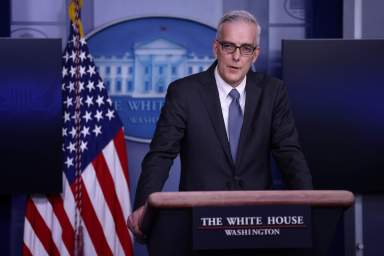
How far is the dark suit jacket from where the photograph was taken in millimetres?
1818

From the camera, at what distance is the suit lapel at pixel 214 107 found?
1.81 meters

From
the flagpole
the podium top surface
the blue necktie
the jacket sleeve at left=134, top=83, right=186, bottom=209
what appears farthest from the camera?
the flagpole

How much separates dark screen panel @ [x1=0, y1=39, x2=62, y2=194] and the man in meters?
1.88

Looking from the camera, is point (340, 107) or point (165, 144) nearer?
point (165, 144)

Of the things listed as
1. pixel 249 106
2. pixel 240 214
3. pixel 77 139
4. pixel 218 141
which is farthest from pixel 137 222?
pixel 77 139

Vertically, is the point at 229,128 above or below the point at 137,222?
above

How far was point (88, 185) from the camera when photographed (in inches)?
149

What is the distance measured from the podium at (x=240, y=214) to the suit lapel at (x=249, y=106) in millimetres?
478

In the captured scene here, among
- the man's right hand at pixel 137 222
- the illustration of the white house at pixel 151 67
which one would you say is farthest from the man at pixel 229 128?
the illustration of the white house at pixel 151 67

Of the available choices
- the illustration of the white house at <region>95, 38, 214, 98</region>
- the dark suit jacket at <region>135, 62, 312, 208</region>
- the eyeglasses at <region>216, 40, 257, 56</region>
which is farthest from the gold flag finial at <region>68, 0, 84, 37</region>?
the eyeglasses at <region>216, 40, 257, 56</region>

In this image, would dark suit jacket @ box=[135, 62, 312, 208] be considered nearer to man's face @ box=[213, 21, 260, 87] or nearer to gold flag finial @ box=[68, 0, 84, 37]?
man's face @ box=[213, 21, 260, 87]

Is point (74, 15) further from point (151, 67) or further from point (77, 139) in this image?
point (77, 139)

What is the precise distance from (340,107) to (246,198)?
106 inches

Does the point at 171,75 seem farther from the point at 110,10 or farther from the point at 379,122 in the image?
the point at 379,122
